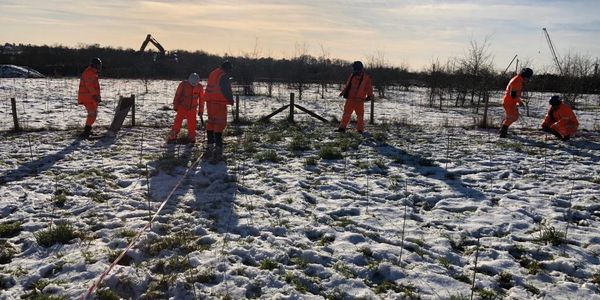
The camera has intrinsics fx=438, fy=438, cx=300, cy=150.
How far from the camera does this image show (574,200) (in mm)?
6535

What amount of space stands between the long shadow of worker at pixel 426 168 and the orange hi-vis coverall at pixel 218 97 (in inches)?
141

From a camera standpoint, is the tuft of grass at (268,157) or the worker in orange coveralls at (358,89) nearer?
the tuft of grass at (268,157)

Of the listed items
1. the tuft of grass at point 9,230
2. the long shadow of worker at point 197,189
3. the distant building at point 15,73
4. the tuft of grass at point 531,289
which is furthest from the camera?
the distant building at point 15,73

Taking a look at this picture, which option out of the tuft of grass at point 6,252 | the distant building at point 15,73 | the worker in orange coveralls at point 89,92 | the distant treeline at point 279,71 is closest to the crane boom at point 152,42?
the distant treeline at point 279,71

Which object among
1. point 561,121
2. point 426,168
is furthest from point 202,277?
point 561,121

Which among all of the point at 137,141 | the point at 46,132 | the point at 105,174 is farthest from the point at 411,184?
the point at 46,132

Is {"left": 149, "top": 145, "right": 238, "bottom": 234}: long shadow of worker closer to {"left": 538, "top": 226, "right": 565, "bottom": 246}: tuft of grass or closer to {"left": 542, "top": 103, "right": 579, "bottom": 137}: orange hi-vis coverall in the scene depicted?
{"left": 538, "top": 226, "right": 565, "bottom": 246}: tuft of grass

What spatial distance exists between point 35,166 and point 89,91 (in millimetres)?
3419

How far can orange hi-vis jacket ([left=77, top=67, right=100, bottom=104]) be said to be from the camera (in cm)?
1094

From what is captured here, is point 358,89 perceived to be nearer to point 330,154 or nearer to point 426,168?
point 330,154

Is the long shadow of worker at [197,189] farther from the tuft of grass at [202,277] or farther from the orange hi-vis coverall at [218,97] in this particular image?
the tuft of grass at [202,277]

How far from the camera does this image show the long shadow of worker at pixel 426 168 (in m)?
7.06

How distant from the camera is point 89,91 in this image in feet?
36.0

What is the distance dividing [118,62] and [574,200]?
48018 millimetres
